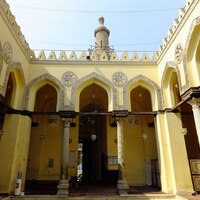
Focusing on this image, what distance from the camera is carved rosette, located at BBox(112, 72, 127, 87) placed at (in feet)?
31.8

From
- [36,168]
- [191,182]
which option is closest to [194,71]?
[191,182]

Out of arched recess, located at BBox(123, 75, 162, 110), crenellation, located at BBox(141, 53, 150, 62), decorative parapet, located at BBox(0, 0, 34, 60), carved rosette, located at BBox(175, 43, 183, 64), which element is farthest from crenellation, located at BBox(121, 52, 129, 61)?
decorative parapet, located at BBox(0, 0, 34, 60)

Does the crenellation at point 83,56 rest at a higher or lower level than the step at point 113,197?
higher

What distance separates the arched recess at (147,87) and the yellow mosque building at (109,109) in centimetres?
5

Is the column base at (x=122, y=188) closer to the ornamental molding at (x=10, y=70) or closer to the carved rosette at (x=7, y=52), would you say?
the ornamental molding at (x=10, y=70)

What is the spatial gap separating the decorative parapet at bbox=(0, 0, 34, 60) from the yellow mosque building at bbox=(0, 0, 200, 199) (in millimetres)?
45

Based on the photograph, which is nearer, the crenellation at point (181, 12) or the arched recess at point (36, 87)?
the crenellation at point (181, 12)

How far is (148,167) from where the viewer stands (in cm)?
1091

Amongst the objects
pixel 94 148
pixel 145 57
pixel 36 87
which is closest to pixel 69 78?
pixel 36 87

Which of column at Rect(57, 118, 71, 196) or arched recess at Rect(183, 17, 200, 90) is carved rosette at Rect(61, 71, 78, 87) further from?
arched recess at Rect(183, 17, 200, 90)

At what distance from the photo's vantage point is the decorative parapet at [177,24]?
7.03 m

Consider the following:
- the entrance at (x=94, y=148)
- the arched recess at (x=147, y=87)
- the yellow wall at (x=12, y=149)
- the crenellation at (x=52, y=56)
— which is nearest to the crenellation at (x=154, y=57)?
the arched recess at (x=147, y=87)

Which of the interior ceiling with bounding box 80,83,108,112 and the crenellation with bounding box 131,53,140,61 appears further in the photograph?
the interior ceiling with bounding box 80,83,108,112

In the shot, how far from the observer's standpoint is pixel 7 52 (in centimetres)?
764
